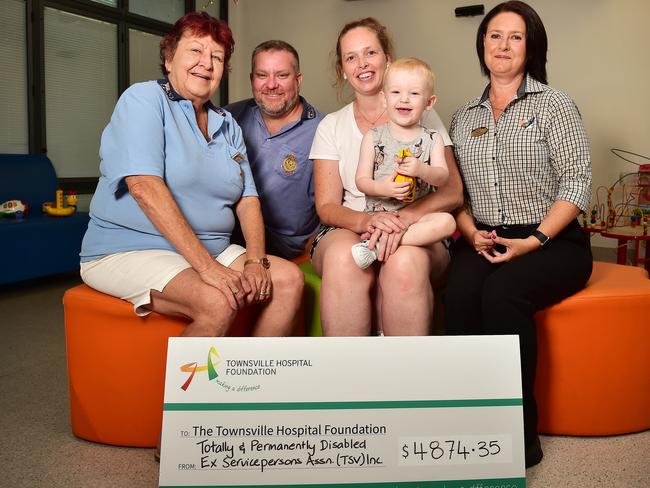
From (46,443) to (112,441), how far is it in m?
0.22

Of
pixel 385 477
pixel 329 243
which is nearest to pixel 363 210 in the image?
pixel 329 243

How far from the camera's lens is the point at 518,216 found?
2.20 meters

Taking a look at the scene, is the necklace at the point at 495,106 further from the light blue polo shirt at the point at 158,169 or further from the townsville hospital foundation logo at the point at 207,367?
the townsville hospital foundation logo at the point at 207,367

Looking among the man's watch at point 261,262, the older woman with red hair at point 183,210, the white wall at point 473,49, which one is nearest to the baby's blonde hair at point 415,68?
the older woman with red hair at point 183,210

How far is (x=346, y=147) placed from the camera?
2.36 m

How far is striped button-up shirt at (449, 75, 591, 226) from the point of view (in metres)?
2.12

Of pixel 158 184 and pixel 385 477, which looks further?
pixel 158 184

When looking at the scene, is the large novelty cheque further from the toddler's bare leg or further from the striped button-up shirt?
the striped button-up shirt

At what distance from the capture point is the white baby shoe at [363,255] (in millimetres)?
1985

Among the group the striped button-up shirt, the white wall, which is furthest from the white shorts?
the white wall

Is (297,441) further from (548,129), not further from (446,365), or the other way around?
(548,129)

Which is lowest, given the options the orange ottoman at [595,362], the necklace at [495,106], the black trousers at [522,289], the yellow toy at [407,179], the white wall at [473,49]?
the orange ottoman at [595,362]

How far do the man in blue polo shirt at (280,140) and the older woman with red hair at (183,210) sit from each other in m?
0.35

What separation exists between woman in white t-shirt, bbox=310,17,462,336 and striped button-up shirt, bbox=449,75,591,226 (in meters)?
0.11
